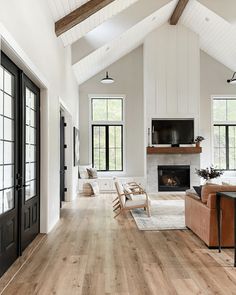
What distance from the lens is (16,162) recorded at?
374 centimetres

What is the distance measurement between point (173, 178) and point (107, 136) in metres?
2.68

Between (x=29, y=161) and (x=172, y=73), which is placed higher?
(x=172, y=73)

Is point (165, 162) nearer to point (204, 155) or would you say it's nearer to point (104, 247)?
point (204, 155)

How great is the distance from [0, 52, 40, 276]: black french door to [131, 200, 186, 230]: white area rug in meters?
2.02

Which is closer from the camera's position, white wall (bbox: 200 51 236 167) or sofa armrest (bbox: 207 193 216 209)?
sofa armrest (bbox: 207 193 216 209)

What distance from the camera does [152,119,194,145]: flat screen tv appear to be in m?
10.2

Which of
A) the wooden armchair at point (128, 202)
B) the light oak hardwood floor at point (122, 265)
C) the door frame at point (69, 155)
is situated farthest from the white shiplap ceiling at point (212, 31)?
the light oak hardwood floor at point (122, 265)

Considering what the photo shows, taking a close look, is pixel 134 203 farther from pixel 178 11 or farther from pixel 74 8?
pixel 178 11

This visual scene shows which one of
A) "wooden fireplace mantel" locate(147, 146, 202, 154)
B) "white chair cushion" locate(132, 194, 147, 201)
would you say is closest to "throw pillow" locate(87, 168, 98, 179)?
"wooden fireplace mantel" locate(147, 146, 202, 154)

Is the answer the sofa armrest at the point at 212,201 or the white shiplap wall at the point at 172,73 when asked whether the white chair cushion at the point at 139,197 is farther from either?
the white shiplap wall at the point at 172,73

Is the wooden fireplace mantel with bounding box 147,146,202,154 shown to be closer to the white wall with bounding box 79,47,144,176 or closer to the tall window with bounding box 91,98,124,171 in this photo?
the white wall with bounding box 79,47,144,176

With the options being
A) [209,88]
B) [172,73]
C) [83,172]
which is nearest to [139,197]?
[83,172]

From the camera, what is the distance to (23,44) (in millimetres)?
3676

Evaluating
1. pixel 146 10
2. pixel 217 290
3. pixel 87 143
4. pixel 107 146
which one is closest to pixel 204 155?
pixel 107 146
